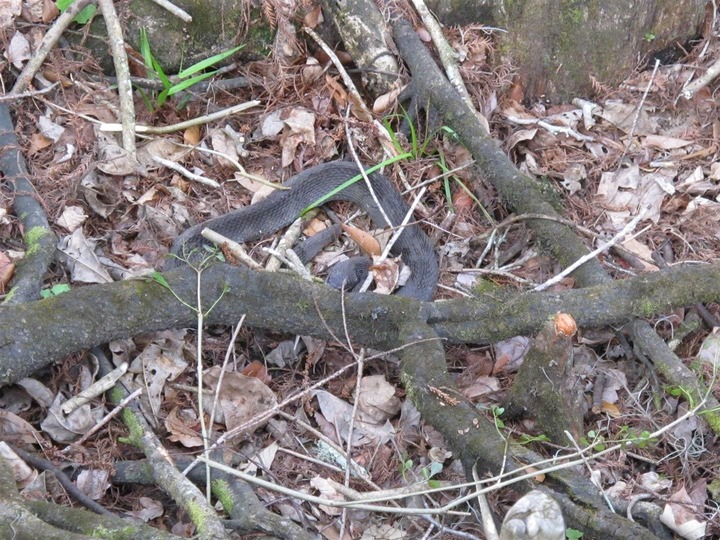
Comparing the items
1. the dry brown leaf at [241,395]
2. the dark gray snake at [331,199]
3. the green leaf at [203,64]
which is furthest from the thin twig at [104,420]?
the green leaf at [203,64]

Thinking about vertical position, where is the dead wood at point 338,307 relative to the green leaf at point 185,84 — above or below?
below

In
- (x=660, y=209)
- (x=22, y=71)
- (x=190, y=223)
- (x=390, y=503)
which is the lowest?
(x=390, y=503)

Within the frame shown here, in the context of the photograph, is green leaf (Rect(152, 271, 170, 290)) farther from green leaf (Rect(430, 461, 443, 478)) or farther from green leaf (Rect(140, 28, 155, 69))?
green leaf (Rect(140, 28, 155, 69))

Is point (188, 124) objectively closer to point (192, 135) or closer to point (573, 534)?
point (192, 135)

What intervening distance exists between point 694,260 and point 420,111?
1.88 metres

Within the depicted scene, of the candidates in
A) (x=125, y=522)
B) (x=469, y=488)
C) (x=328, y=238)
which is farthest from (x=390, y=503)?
(x=328, y=238)

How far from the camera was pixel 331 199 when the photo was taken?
4.45 metres

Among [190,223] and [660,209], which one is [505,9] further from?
[190,223]

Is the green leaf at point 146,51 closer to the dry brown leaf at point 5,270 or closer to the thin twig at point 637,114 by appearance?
the dry brown leaf at point 5,270

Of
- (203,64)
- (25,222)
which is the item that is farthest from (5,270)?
(203,64)

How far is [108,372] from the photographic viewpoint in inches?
129

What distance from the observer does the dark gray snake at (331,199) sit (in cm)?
407

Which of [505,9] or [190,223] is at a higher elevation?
[505,9]

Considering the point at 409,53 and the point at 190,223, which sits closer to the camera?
the point at 190,223
